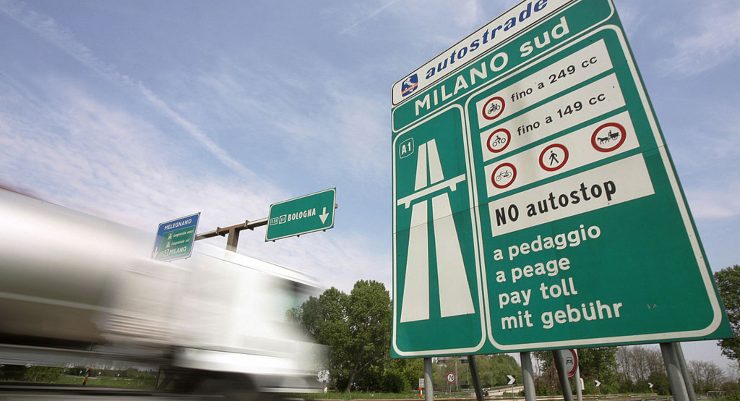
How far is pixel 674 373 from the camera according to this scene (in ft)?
5.51

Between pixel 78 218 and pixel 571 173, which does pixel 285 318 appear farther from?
pixel 571 173

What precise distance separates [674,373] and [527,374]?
78 centimetres

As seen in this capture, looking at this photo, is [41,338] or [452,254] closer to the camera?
[452,254]

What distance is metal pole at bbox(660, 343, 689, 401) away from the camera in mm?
1647

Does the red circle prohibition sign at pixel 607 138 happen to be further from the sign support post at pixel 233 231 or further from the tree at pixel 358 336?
the tree at pixel 358 336

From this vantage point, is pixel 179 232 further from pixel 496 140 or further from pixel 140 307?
pixel 496 140

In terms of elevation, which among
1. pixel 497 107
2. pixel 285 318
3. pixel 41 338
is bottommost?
pixel 41 338

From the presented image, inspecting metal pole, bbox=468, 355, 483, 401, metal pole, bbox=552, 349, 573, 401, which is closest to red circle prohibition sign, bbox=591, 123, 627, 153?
metal pole, bbox=552, 349, 573, 401

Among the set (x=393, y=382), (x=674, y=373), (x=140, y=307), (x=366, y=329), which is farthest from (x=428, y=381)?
(x=393, y=382)

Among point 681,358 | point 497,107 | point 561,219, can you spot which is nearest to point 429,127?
point 497,107

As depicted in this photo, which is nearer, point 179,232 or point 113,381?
point 113,381

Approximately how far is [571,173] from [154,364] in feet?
20.3

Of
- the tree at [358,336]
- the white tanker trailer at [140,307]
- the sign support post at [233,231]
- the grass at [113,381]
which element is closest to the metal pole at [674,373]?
the white tanker trailer at [140,307]

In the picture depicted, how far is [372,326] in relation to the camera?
35.4 metres
